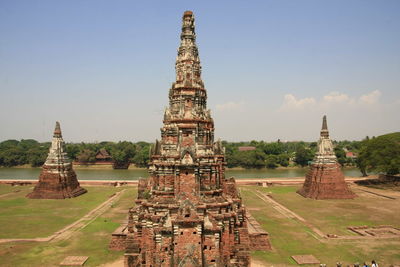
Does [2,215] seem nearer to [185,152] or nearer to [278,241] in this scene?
[185,152]

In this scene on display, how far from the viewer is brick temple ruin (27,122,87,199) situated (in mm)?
36281

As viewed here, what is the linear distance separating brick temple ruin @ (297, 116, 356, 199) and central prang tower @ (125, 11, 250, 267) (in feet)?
63.2

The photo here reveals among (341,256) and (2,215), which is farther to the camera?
(2,215)

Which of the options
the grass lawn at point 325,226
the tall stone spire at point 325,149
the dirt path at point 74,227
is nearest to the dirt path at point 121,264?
the grass lawn at point 325,226

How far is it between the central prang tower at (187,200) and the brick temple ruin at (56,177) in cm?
→ 2043

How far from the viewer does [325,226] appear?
83.1 feet

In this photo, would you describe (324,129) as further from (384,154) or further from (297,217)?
(297,217)

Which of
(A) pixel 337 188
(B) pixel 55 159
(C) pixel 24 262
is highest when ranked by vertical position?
(B) pixel 55 159

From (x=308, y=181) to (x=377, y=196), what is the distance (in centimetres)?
824

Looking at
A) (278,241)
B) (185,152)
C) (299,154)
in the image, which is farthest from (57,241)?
(299,154)

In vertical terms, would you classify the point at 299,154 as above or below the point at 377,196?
above

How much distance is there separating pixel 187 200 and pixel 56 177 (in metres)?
27.0

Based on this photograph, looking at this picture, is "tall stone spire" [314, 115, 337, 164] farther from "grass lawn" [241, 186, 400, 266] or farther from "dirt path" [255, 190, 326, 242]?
"dirt path" [255, 190, 326, 242]

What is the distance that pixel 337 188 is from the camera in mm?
35375
